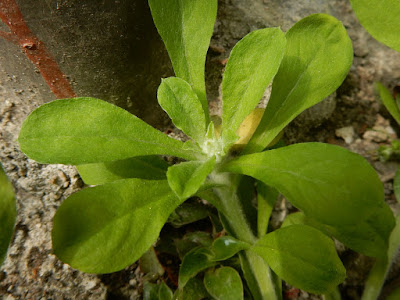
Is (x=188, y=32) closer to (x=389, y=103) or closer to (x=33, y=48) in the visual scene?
(x=33, y=48)

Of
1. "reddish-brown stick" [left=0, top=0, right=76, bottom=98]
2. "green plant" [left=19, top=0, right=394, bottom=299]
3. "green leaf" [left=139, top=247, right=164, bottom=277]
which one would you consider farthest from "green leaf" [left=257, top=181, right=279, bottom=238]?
"reddish-brown stick" [left=0, top=0, right=76, bottom=98]

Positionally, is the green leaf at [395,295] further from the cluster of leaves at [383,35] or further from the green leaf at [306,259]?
the green leaf at [306,259]

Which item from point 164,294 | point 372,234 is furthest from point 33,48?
point 372,234

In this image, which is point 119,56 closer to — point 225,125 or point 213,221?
point 225,125

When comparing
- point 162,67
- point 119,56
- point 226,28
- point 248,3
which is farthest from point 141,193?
point 248,3

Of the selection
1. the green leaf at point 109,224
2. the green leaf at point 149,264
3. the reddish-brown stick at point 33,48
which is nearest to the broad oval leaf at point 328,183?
the green leaf at point 109,224

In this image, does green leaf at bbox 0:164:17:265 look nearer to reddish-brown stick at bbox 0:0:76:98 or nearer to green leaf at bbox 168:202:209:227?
reddish-brown stick at bbox 0:0:76:98

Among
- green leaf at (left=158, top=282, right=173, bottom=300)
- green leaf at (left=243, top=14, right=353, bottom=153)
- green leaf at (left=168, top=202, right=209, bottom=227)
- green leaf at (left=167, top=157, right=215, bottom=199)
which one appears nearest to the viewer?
green leaf at (left=167, top=157, right=215, bottom=199)
